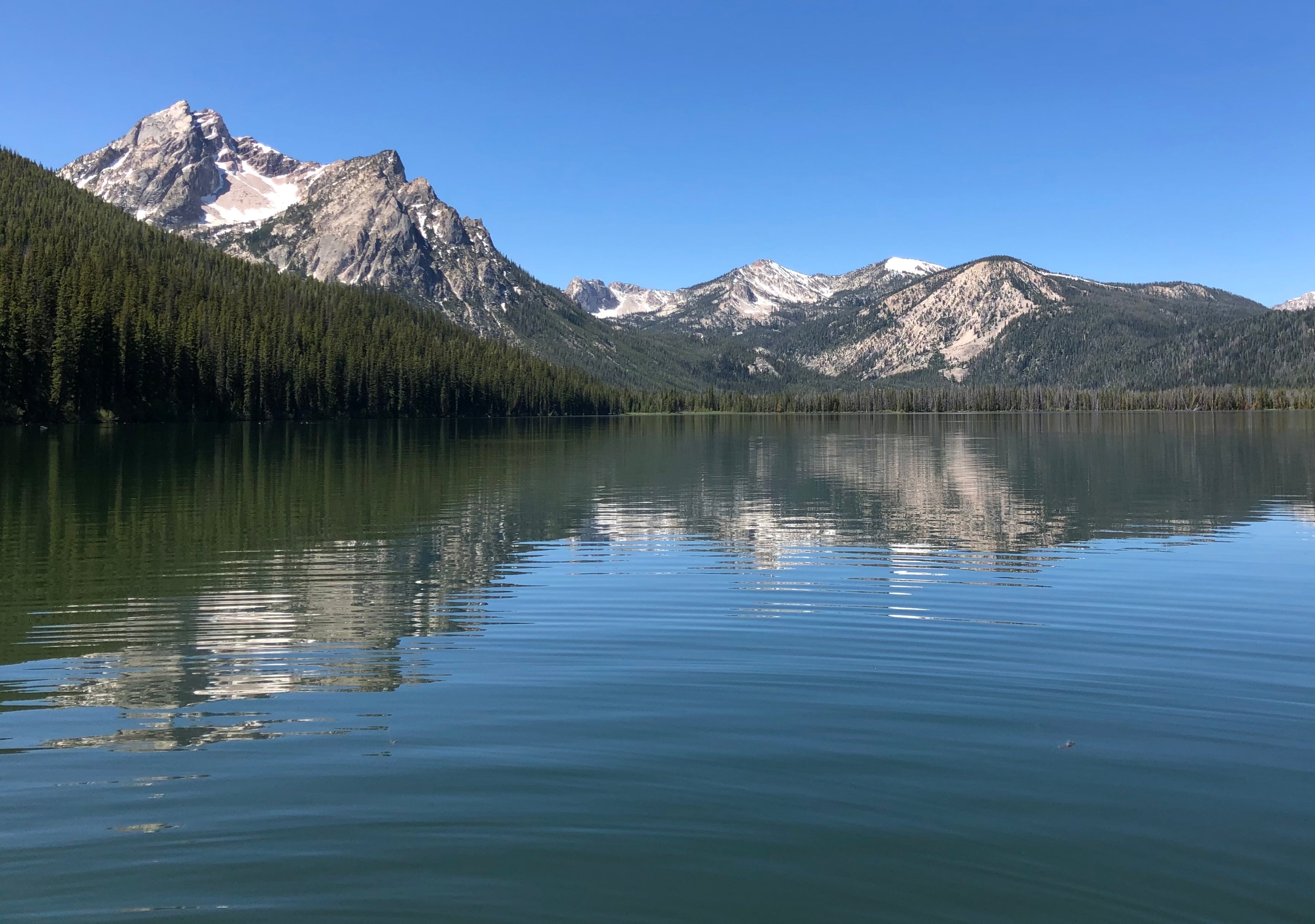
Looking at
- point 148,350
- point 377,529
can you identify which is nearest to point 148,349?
point 148,350

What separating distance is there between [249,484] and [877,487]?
116 ft

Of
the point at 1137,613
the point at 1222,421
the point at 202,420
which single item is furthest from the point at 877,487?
the point at 1222,421

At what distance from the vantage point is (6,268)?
130m

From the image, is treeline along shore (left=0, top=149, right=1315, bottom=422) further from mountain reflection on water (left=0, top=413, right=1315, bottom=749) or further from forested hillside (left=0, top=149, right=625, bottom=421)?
mountain reflection on water (left=0, top=413, right=1315, bottom=749)

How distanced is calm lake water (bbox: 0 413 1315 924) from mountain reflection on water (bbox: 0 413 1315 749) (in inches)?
7.4

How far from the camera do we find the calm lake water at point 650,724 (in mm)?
8297

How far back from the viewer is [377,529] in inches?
1369

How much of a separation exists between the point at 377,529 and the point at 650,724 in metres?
24.4

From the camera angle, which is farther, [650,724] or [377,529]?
[377,529]

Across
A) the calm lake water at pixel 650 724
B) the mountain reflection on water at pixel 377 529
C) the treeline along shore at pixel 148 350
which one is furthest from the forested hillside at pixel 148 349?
the calm lake water at pixel 650 724

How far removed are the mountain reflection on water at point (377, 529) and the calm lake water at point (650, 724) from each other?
189 millimetres

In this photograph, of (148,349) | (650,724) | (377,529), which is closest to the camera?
(650,724)

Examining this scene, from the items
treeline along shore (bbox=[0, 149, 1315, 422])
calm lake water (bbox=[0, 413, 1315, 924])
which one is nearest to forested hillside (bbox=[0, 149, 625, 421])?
treeline along shore (bbox=[0, 149, 1315, 422])

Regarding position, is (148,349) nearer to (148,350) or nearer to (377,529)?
(148,350)
